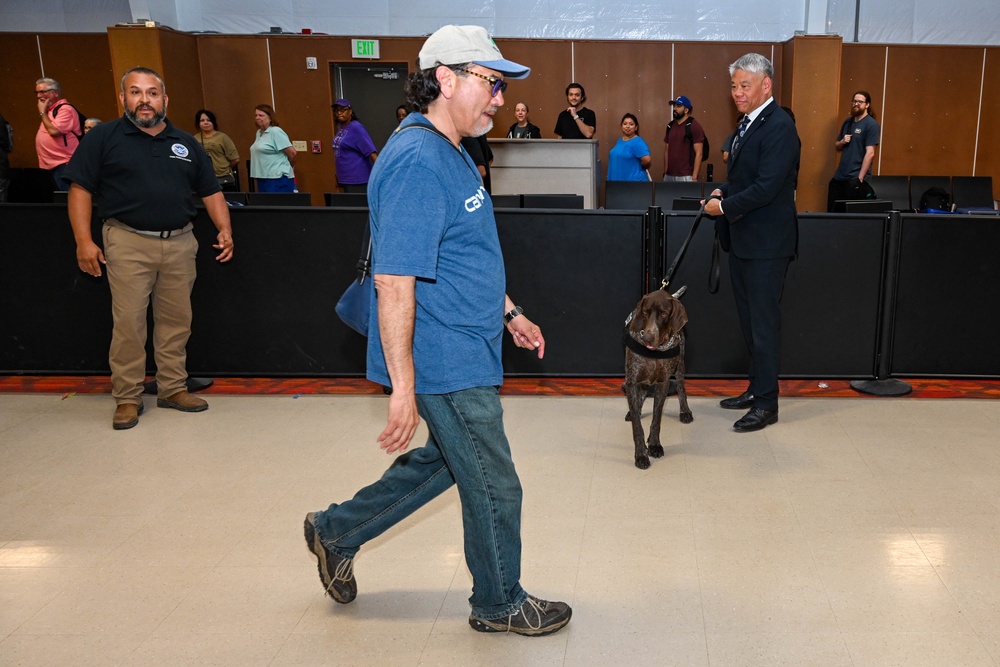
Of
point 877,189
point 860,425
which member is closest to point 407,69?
point 877,189

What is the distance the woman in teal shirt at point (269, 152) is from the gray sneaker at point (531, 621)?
772cm

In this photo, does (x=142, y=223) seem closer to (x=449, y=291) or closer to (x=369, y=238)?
(x=369, y=238)

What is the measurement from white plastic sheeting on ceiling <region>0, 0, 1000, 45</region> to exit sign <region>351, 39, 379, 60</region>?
146 millimetres

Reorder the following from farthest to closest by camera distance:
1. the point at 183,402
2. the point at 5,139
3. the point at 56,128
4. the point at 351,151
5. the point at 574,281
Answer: the point at 351,151, the point at 5,139, the point at 56,128, the point at 574,281, the point at 183,402

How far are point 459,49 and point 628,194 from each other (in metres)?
6.03

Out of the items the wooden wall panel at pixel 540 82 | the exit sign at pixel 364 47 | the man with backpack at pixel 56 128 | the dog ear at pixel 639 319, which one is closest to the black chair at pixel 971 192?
the wooden wall panel at pixel 540 82

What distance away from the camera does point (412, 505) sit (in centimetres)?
240

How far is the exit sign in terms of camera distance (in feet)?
38.0

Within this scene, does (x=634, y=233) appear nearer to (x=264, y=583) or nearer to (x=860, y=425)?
(x=860, y=425)

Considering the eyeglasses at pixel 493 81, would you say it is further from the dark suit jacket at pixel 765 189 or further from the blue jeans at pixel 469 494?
the dark suit jacket at pixel 765 189

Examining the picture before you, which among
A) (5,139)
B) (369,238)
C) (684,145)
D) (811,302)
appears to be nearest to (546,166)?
(684,145)

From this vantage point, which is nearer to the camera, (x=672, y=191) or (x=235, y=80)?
(x=672, y=191)

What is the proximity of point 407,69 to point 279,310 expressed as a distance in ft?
24.9

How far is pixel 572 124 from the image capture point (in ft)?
31.4
